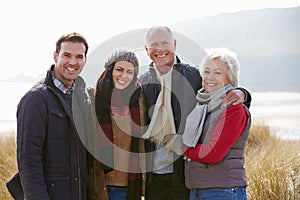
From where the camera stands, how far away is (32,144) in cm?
267

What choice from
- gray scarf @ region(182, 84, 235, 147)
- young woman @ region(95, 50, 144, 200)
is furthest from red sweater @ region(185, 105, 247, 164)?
young woman @ region(95, 50, 144, 200)

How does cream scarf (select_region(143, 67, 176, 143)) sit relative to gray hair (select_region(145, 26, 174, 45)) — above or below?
below

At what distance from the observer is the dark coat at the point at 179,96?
3334 mm

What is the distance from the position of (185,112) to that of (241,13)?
23899 mm

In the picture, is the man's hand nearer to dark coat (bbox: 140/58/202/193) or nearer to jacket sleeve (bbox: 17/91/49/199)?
dark coat (bbox: 140/58/202/193)

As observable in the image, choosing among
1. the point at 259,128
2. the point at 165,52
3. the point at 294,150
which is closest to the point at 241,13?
the point at 259,128

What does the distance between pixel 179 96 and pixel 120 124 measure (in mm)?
462

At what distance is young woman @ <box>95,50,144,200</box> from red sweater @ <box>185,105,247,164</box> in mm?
625

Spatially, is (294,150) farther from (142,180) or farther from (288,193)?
(142,180)

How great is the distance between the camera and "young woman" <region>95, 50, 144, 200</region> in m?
3.29

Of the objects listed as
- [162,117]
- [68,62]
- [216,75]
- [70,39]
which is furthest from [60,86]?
[216,75]

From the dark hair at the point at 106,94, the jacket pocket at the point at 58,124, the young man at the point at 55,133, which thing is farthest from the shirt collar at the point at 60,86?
the dark hair at the point at 106,94

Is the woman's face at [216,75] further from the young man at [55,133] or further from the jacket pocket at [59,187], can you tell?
the jacket pocket at [59,187]

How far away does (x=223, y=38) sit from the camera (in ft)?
78.1
